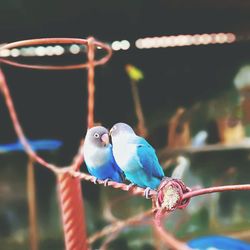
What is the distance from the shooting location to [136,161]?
966 mm

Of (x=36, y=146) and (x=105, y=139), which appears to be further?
(x=36, y=146)

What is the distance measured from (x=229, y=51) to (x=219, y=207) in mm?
446

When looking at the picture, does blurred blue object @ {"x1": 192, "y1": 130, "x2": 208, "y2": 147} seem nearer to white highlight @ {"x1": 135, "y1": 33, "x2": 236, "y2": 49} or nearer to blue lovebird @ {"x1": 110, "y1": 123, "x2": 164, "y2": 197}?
white highlight @ {"x1": 135, "y1": 33, "x2": 236, "y2": 49}

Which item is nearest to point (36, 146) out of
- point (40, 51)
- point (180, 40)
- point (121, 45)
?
point (40, 51)

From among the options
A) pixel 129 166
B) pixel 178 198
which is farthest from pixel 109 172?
pixel 178 198

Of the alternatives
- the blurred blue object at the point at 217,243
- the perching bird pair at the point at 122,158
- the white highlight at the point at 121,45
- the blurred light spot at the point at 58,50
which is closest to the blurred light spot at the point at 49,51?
the blurred light spot at the point at 58,50

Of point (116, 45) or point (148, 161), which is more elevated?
point (116, 45)

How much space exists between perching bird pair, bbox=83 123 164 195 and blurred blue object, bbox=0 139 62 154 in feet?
1.26

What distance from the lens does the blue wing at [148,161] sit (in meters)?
0.96

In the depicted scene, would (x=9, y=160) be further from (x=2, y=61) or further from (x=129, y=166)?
(x=129, y=166)

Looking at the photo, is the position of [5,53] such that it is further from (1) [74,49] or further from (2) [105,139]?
(2) [105,139]

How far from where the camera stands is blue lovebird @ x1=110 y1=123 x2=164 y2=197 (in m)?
0.96

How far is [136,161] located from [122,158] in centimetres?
3

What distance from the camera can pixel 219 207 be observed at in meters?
1.46
